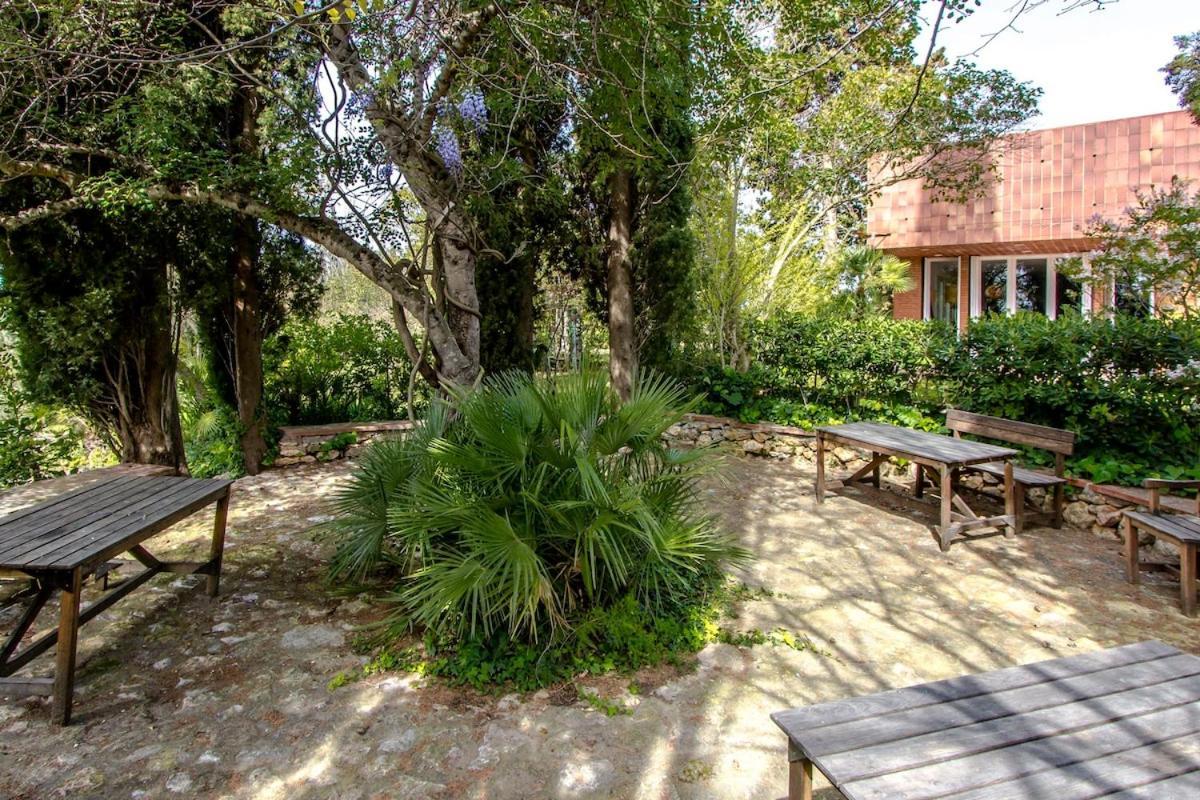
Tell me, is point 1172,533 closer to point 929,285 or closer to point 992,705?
point 992,705

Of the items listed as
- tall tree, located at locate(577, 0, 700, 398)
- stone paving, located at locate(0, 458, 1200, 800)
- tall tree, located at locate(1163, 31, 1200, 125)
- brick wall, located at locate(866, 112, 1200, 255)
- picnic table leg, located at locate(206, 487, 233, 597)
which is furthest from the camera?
tall tree, located at locate(1163, 31, 1200, 125)

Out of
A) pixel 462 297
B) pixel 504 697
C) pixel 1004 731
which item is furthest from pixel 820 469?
pixel 1004 731

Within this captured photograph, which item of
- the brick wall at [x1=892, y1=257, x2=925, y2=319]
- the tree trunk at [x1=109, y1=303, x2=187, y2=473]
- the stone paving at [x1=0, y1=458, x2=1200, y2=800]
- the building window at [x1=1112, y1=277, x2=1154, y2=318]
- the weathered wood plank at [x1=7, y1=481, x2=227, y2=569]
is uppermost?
the brick wall at [x1=892, y1=257, x2=925, y2=319]

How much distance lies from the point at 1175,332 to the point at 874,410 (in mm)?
2623

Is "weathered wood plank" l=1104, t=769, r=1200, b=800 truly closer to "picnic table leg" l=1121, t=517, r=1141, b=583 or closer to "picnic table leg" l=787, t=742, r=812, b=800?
"picnic table leg" l=787, t=742, r=812, b=800

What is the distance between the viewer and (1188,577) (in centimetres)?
384

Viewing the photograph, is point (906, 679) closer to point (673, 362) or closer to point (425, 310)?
point (425, 310)

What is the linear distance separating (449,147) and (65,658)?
189 inches

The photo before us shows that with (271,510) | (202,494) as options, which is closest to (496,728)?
(202,494)

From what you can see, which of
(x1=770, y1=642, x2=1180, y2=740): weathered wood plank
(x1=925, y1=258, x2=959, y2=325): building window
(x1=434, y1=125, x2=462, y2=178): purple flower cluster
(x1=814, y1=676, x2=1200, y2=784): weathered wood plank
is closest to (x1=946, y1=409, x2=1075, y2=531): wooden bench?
(x1=770, y1=642, x2=1180, y2=740): weathered wood plank

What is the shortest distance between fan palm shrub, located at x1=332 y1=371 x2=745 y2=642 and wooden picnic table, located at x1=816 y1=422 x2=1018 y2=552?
1973 mm

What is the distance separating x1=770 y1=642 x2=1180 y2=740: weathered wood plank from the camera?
1.92 m

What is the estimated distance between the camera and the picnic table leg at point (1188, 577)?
3.81m

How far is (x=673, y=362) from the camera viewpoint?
877cm
